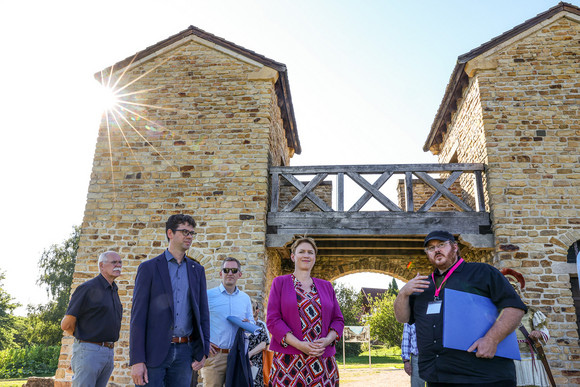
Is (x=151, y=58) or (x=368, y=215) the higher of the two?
(x=151, y=58)

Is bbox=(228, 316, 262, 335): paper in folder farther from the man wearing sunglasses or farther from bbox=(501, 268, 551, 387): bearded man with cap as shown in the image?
bbox=(501, 268, 551, 387): bearded man with cap

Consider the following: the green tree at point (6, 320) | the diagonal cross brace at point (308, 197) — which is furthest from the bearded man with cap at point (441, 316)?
the green tree at point (6, 320)

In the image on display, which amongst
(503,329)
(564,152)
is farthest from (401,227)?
(503,329)

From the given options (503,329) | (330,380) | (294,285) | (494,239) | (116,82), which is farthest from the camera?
(116,82)

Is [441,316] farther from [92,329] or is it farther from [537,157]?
[537,157]

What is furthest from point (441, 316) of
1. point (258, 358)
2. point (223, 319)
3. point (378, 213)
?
point (378, 213)

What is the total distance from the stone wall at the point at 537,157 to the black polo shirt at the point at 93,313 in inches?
231

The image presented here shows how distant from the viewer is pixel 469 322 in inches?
89.4

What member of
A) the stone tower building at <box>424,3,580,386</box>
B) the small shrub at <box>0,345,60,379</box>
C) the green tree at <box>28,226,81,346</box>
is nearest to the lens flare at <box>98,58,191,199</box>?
the stone tower building at <box>424,3,580,386</box>

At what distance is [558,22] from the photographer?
8.05 meters

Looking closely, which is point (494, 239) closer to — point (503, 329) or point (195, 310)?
point (503, 329)

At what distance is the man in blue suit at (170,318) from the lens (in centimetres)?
264

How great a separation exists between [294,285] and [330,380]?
0.67 meters

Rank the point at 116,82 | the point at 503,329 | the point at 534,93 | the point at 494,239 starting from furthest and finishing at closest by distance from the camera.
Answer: the point at 116,82 < the point at 534,93 < the point at 494,239 < the point at 503,329
